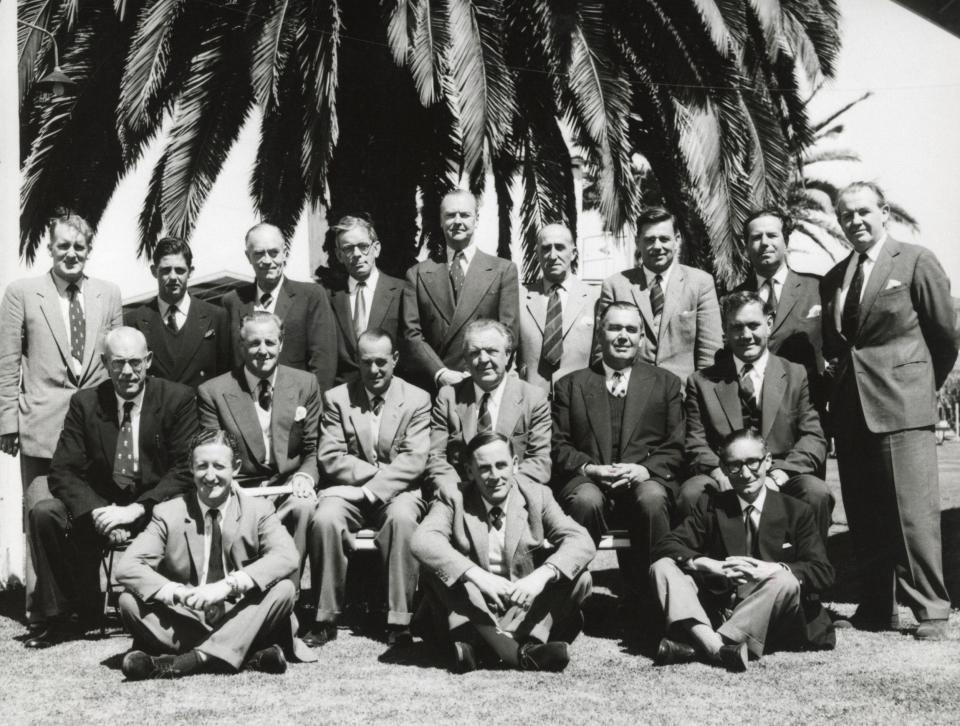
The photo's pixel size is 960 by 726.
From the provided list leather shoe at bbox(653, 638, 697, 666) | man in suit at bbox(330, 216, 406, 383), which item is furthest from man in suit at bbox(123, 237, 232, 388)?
leather shoe at bbox(653, 638, 697, 666)

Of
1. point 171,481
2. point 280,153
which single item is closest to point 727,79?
point 280,153

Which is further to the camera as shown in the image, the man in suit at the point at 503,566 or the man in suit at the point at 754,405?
the man in suit at the point at 754,405

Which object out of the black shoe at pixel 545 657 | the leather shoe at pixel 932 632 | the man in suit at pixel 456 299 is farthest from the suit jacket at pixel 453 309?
the leather shoe at pixel 932 632

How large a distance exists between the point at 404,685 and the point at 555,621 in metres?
0.86

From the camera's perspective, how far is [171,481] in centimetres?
548

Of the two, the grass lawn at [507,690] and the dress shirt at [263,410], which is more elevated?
the dress shirt at [263,410]

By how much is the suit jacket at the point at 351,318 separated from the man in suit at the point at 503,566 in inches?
65.8

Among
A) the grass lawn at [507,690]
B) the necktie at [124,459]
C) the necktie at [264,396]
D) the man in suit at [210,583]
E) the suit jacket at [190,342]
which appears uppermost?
the suit jacket at [190,342]

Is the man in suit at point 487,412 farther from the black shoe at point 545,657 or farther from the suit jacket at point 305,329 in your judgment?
the black shoe at point 545,657

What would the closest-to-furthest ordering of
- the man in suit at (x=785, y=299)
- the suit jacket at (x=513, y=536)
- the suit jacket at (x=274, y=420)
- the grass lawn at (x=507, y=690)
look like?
the grass lawn at (x=507, y=690), the suit jacket at (x=513, y=536), the suit jacket at (x=274, y=420), the man in suit at (x=785, y=299)

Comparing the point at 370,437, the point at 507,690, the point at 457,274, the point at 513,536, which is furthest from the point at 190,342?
the point at 507,690

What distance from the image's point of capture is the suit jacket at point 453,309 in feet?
21.2

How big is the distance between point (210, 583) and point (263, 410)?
1.28 m

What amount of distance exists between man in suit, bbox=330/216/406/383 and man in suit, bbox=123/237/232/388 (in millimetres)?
714
